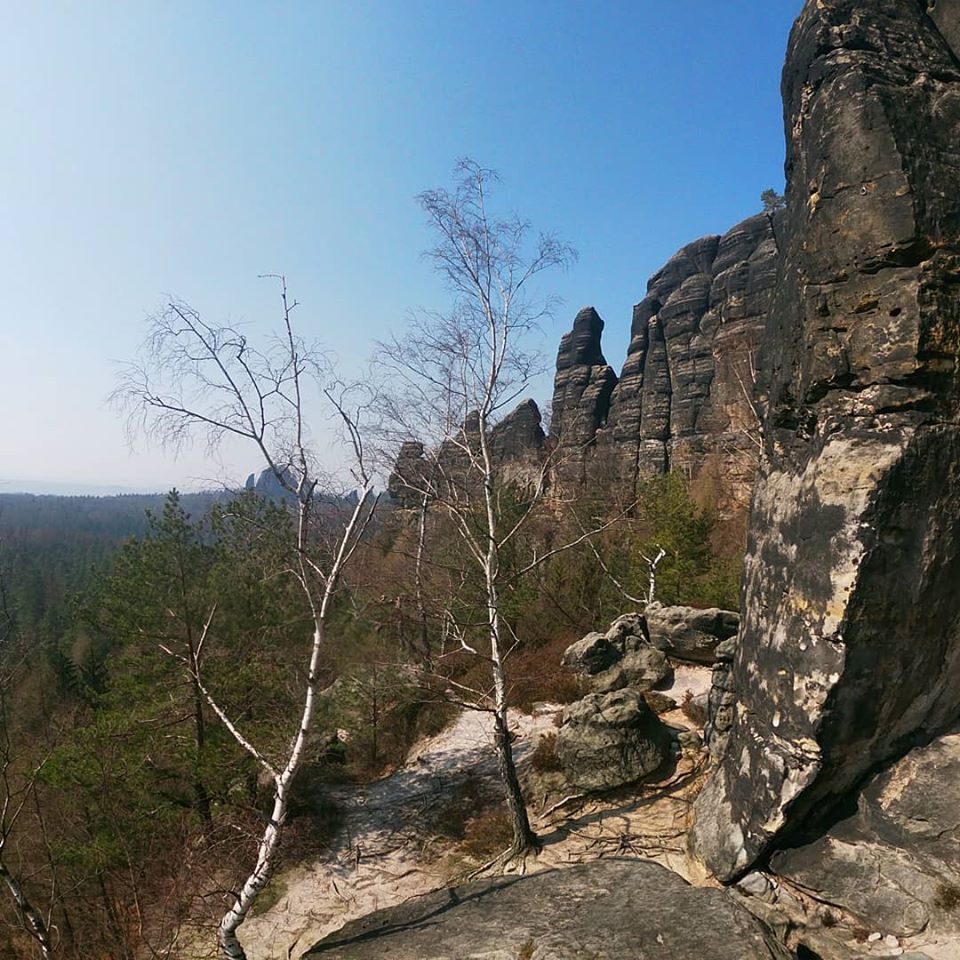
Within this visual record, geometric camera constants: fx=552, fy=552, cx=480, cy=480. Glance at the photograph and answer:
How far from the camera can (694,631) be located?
37.2ft

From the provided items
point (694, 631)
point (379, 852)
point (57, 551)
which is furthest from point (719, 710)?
point (57, 551)

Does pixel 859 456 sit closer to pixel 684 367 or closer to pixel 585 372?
pixel 684 367

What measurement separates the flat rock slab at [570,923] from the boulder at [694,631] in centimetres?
723

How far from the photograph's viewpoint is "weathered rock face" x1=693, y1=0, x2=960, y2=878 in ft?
13.0

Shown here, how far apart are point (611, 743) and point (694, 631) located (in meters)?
4.72

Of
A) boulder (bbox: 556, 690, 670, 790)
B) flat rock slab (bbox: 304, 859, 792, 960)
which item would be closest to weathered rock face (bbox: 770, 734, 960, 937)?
flat rock slab (bbox: 304, 859, 792, 960)

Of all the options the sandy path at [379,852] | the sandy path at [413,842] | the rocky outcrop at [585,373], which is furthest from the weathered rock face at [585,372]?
the sandy path at [413,842]

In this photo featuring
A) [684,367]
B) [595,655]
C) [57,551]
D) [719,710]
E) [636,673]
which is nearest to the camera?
[719,710]

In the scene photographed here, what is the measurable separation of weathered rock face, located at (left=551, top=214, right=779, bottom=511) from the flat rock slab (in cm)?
2354

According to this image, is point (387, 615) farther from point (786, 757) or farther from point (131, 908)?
point (786, 757)

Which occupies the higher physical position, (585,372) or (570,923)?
(585,372)

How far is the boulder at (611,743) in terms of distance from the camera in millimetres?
7297

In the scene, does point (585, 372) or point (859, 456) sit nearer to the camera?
point (859, 456)

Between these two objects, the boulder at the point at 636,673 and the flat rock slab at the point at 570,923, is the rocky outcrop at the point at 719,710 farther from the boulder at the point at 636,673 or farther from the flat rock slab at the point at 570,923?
the boulder at the point at 636,673
